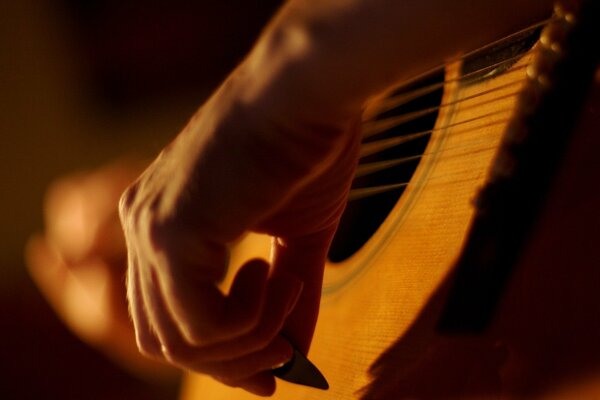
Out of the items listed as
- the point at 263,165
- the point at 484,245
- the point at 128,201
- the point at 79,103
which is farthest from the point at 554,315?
the point at 79,103

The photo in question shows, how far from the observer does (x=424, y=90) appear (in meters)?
0.64

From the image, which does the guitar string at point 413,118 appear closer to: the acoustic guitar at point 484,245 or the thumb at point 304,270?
the acoustic guitar at point 484,245

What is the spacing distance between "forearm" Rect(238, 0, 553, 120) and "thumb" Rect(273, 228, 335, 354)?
188mm

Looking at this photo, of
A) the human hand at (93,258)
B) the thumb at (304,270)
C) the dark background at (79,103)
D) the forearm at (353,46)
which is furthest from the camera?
the dark background at (79,103)

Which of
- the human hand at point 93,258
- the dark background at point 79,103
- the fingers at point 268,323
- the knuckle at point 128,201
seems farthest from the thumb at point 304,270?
the dark background at point 79,103

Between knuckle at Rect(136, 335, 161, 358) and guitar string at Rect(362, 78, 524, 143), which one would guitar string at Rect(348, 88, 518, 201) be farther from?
knuckle at Rect(136, 335, 161, 358)

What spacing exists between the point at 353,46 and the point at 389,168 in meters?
0.39

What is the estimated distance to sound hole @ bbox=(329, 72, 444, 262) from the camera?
618mm

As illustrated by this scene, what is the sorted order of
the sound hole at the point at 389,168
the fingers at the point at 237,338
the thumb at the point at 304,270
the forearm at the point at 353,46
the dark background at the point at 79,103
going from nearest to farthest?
the forearm at the point at 353,46 → the fingers at the point at 237,338 → the thumb at the point at 304,270 → the sound hole at the point at 389,168 → the dark background at the point at 79,103

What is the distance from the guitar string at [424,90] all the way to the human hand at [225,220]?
0.52 ft

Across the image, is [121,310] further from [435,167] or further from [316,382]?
[435,167]

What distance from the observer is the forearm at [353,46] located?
0.92ft

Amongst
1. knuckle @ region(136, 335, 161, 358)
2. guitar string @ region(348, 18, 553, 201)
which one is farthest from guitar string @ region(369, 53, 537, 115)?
knuckle @ region(136, 335, 161, 358)

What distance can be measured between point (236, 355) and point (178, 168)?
5.5 inches
